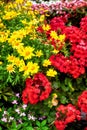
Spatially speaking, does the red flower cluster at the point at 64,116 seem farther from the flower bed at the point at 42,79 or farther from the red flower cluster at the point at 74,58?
the red flower cluster at the point at 74,58

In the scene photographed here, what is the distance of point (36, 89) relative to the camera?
13.9 ft

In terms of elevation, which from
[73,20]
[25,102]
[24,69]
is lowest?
[73,20]

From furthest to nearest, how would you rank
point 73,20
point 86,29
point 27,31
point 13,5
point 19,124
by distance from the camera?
point 73,20 < point 13,5 < point 86,29 < point 27,31 < point 19,124

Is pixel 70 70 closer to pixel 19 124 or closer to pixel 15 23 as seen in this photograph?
pixel 19 124

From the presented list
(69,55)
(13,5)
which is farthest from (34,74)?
(13,5)

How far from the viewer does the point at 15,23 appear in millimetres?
5207

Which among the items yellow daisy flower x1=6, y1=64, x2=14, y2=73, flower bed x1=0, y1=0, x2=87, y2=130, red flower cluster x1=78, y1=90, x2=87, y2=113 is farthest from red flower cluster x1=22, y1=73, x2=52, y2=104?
red flower cluster x1=78, y1=90, x2=87, y2=113

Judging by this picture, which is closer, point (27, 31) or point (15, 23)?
point (27, 31)

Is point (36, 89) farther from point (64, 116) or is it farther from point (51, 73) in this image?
point (64, 116)

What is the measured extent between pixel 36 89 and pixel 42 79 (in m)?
0.12

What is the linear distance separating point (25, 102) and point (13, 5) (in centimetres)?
168

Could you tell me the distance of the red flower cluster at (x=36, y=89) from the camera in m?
4.22

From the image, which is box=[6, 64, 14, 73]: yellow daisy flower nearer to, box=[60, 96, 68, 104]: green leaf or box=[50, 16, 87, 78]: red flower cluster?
box=[50, 16, 87, 78]: red flower cluster

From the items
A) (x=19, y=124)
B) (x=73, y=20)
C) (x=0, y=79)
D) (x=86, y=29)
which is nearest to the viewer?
(x=19, y=124)
